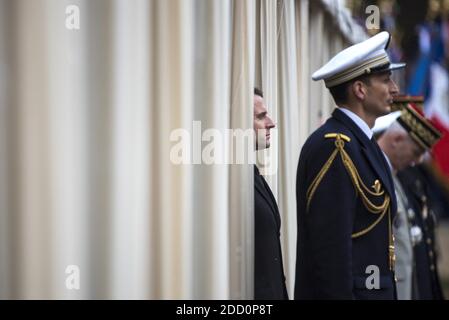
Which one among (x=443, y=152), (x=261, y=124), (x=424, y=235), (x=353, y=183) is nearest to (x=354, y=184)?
(x=353, y=183)

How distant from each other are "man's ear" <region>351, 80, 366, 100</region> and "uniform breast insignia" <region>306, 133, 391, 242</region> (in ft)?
0.67

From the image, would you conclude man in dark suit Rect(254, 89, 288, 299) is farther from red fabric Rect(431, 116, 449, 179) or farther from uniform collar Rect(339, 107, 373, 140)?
red fabric Rect(431, 116, 449, 179)

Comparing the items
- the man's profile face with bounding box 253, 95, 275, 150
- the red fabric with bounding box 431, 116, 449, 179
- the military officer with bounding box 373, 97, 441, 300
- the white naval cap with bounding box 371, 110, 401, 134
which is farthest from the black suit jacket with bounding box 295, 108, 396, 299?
the red fabric with bounding box 431, 116, 449, 179

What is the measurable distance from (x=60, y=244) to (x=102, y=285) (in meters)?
0.19

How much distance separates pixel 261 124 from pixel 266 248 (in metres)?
0.39

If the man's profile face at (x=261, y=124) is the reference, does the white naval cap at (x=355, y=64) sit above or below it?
above

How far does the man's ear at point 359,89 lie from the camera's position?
3.22 m

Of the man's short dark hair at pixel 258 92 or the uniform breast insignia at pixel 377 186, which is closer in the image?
the man's short dark hair at pixel 258 92

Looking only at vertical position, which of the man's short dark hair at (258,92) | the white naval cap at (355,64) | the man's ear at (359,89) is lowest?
the man's short dark hair at (258,92)

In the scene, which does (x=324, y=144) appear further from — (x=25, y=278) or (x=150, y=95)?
(x=25, y=278)

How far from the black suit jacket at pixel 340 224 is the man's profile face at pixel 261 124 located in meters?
0.21

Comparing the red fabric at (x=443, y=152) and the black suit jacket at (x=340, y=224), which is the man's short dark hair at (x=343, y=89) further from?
the red fabric at (x=443, y=152)

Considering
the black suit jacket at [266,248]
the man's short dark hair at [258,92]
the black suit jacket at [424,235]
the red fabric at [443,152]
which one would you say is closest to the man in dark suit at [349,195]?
the black suit jacket at [266,248]

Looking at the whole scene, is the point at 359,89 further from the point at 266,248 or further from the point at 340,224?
the point at 266,248
